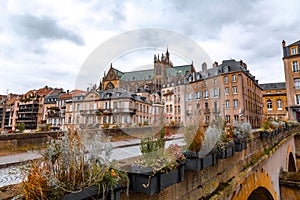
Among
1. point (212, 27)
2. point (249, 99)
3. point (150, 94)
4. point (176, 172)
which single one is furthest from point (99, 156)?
point (249, 99)

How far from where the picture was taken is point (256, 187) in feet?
18.6

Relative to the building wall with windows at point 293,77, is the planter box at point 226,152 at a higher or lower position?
lower

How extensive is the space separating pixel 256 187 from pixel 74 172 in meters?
6.06

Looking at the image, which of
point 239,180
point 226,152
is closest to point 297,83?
point 239,180

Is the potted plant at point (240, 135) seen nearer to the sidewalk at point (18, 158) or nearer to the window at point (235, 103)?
the sidewalk at point (18, 158)

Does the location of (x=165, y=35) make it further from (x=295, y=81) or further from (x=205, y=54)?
(x=295, y=81)

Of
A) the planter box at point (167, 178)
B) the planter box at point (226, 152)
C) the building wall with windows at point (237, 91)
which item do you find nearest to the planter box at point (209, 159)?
the planter box at point (226, 152)

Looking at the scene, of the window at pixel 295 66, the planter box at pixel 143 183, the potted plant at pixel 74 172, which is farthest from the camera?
the window at pixel 295 66

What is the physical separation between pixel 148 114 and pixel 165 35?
111 centimetres

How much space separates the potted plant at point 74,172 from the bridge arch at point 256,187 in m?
3.53

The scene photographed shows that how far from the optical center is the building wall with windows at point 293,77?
28.6 m

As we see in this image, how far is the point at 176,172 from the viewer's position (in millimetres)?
2254

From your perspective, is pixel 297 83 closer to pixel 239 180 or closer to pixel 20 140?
pixel 239 180

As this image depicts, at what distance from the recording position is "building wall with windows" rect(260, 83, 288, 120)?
1707 inches
